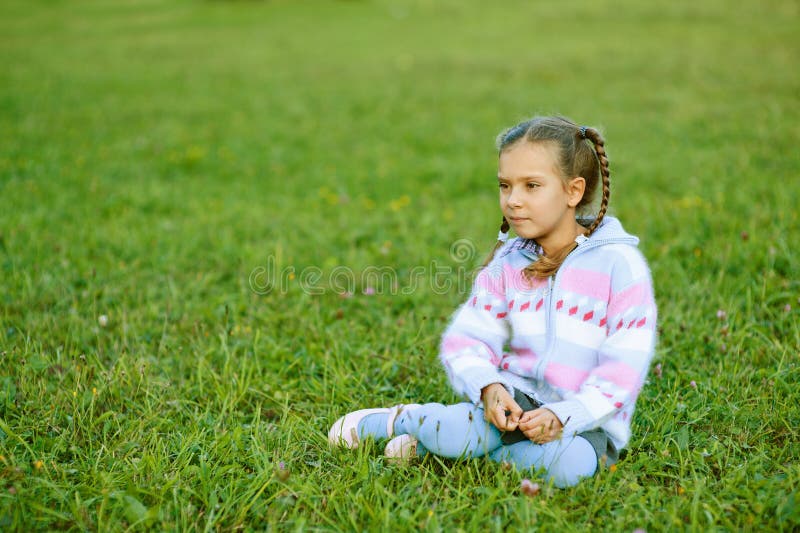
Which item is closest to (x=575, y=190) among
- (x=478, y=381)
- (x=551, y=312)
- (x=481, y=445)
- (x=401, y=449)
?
(x=551, y=312)

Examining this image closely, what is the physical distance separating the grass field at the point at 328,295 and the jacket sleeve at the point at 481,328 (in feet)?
1.32

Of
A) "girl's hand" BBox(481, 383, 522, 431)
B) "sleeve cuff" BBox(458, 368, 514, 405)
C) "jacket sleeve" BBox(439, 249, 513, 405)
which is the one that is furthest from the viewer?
"jacket sleeve" BBox(439, 249, 513, 405)

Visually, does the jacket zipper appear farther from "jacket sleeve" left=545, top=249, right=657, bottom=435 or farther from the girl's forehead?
the girl's forehead

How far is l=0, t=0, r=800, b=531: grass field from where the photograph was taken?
7.39 feet

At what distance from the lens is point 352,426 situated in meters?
2.63

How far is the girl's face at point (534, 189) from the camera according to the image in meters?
2.38

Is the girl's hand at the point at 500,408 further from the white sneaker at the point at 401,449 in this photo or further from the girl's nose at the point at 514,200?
the girl's nose at the point at 514,200

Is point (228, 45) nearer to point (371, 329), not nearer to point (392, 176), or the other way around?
point (392, 176)

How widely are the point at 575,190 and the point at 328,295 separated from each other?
1927mm

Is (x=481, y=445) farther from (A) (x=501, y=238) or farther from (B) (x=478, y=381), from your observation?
(A) (x=501, y=238)

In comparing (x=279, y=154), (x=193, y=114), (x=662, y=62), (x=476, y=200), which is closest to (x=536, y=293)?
(x=476, y=200)

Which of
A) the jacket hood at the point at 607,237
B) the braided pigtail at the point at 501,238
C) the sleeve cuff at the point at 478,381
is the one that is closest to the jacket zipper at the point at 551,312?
the jacket hood at the point at 607,237

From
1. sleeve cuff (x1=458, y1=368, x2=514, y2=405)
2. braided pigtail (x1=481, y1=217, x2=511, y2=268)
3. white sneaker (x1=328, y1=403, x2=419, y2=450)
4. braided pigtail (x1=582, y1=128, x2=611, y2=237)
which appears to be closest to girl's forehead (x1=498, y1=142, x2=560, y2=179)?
braided pigtail (x1=582, y1=128, x2=611, y2=237)

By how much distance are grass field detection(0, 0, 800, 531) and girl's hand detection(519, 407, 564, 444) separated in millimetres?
172
